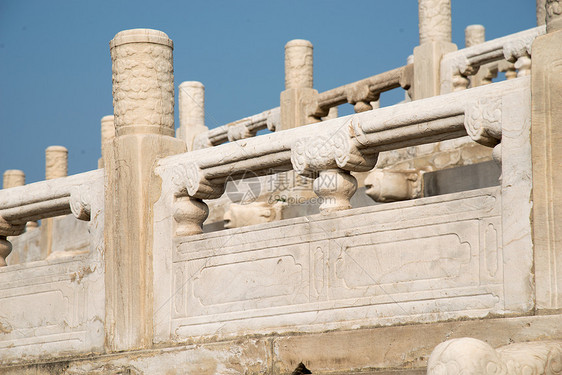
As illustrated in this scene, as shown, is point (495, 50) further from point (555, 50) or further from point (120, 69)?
point (555, 50)

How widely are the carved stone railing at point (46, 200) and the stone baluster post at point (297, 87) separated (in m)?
5.21

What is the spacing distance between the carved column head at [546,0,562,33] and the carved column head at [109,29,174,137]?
2788 mm

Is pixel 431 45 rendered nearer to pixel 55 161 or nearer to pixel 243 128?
pixel 243 128

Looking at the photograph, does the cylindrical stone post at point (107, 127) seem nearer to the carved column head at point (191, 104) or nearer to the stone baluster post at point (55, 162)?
the stone baluster post at point (55, 162)

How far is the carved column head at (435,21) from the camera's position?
10.6 metres

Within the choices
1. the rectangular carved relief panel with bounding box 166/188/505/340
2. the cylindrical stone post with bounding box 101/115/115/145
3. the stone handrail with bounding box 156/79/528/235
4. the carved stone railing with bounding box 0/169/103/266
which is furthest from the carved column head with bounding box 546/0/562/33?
the cylindrical stone post with bounding box 101/115/115/145

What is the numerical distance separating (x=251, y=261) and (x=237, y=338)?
46 centimetres

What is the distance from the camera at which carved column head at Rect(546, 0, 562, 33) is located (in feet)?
14.0

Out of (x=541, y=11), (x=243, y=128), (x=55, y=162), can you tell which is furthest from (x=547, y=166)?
(x=55, y=162)

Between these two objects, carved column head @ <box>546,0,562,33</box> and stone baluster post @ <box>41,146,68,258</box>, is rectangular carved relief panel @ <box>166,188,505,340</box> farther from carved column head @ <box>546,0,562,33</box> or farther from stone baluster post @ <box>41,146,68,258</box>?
stone baluster post @ <box>41,146,68,258</box>

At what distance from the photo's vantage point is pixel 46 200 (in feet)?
21.4

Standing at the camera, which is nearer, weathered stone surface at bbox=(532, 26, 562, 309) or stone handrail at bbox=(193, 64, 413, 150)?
weathered stone surface at bbox=(532, 26, 562, 309)

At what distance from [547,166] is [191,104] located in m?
13.1

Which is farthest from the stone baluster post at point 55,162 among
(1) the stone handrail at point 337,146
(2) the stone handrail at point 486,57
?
(1) the stone handrail at point 337,146
